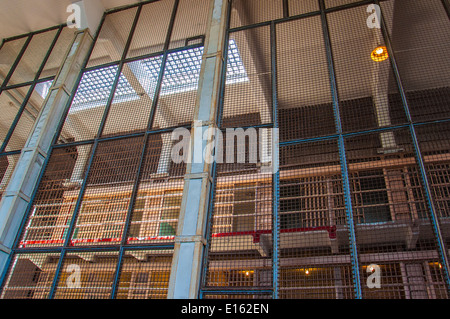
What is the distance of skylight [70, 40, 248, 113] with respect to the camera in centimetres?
862

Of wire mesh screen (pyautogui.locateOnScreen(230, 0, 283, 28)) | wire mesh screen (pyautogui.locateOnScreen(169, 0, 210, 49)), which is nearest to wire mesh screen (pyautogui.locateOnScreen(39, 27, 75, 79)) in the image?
wire mesh screen (pyautogui.locateOnScreen(169, 0, 210, 49))

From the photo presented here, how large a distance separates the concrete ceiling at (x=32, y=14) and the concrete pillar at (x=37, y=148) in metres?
1.39

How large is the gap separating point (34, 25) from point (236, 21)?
660 centimetres

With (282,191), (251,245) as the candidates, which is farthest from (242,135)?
(282,191)

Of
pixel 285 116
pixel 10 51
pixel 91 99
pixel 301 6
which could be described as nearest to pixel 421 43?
pixel 301 6

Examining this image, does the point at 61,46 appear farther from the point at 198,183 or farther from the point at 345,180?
the point at 345,180

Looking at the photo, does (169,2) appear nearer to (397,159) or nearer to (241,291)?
(397,159)

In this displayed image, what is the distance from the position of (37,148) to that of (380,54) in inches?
329

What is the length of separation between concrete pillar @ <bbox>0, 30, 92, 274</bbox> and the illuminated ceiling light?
7.52 metres

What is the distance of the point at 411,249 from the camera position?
27.8 ft

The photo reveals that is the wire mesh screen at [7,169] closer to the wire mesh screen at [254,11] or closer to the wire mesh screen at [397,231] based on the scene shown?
the wire mesh screen at [254,11]
